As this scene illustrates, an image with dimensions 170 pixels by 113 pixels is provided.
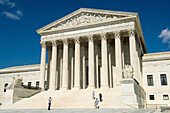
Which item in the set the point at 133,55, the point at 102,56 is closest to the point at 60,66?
the point at 102,56

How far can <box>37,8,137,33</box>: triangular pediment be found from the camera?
3712 cm

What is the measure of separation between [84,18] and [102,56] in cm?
943

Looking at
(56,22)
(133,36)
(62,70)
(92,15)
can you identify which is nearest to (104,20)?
(92,15)

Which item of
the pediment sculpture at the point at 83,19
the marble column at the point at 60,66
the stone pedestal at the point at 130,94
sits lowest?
the stone pedestal at the point at 130,94

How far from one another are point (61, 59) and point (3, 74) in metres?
23.8

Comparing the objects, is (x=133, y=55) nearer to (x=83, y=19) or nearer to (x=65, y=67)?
(x=83, y=19)

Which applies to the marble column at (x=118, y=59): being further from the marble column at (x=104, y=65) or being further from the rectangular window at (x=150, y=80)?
the rectangular window at (x=150, y=80)

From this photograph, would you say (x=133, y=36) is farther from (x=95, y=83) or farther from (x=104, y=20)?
(x=95, y=83)

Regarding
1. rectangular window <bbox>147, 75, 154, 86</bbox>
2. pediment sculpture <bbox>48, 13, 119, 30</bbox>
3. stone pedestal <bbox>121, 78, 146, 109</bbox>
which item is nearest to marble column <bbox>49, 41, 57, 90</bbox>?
pediment sculpture <bbox>48, 13, 119, 30</bbox>

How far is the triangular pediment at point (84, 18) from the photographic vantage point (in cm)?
3712

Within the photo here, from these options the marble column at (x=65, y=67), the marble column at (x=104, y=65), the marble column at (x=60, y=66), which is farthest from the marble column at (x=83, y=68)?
the marble column at (x=60, y=66)

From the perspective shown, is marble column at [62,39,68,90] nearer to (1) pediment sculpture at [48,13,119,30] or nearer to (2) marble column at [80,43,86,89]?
(2) marble column at [80,43,86,89]

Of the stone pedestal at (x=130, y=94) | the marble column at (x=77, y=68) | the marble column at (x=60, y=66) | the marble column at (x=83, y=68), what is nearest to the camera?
the stone pedestal at (x=130, y=94)

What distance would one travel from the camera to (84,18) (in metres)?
40.0
